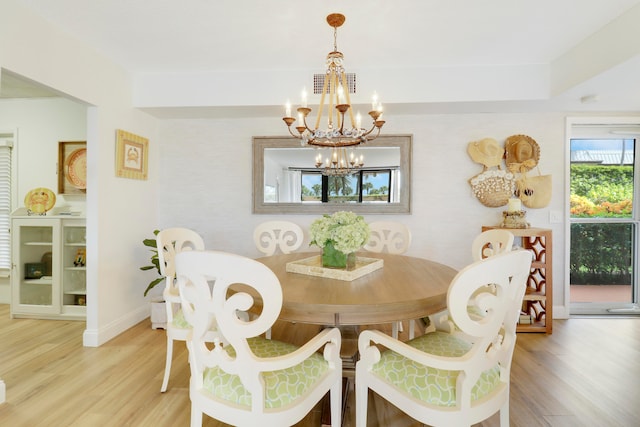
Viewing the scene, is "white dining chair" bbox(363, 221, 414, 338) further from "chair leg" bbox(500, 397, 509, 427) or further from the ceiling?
"chair leg" bbox(500, 397, 509, 427)

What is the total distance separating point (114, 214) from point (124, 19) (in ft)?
5.25

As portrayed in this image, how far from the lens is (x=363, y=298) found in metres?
1.42

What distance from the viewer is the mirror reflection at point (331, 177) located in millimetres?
3549

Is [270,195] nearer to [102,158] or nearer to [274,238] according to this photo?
[274,238]

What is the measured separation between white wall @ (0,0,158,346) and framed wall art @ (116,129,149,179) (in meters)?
0.06

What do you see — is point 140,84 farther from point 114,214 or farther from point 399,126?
point 399,126

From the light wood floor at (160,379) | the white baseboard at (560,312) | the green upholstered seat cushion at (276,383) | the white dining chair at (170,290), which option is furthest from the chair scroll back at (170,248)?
the white baseboard at (560,312)

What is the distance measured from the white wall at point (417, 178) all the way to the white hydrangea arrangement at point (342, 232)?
1772 mm

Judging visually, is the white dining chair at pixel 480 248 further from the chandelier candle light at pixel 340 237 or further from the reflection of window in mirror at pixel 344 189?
the reflection of window in mirror at pixel 344 189

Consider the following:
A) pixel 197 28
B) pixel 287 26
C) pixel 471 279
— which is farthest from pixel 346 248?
pixel 197 28

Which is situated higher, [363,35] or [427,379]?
[363,35]

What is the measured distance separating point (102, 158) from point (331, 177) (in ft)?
6.95

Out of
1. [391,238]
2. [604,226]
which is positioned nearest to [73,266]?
[391,238]

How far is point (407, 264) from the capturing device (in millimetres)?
2193
